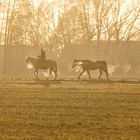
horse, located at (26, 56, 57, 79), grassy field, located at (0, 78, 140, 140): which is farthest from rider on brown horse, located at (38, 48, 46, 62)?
grassy field, located at (0, 78, 140, 140)

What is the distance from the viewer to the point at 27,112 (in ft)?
60.4

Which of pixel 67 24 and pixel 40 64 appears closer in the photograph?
pixel 40 64

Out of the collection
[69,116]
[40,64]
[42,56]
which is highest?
[42,56]

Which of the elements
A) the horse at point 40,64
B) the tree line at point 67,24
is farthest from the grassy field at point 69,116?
the tree line at point 67,24

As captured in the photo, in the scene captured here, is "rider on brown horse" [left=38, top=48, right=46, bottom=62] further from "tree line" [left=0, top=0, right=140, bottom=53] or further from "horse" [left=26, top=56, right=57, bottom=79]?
"tree line" [left=0, top=0, right=140, bottom=53]

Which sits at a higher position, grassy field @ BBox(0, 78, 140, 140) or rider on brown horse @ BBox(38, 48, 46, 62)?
rider on brown horse @ BBox(38, 48, 46, 62)

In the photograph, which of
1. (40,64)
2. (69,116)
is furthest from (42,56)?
(69,116)

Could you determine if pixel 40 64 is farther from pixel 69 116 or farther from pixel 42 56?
pixel 69 116

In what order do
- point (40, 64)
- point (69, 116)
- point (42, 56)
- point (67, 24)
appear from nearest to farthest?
1. point (69, 116)
2. point (42, 56)
3. point (40, 64)
4. point (67, 24)

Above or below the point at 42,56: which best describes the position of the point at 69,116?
below

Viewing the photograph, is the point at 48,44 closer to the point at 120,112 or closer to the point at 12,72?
the point at 12,72

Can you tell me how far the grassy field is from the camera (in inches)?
A: 560

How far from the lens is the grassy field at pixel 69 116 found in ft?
46.6

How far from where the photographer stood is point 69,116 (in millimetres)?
17531
